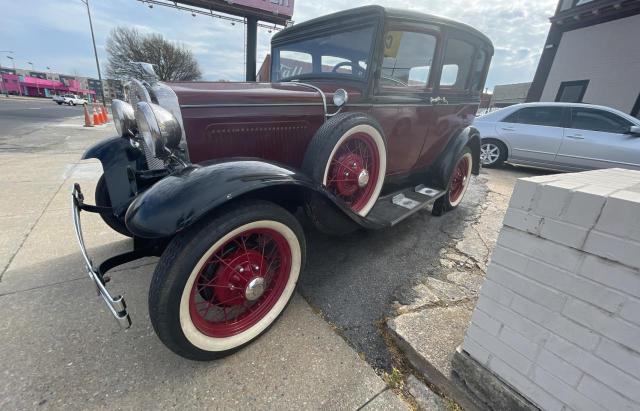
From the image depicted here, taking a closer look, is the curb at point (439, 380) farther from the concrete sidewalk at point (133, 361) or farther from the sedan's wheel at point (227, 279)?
the sedan's wheel at point (227, 279)

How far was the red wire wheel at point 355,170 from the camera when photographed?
2240 mm

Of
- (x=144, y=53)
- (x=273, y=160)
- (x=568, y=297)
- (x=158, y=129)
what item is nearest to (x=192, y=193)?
(x=158, y=129)

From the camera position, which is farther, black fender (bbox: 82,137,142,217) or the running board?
the running board

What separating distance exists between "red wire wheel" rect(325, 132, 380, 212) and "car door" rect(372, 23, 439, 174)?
1.32ft

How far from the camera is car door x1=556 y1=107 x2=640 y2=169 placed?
5.35 meters

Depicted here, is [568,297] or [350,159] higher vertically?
[350,159]

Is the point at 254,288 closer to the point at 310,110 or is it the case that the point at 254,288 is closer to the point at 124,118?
the point at 310,110

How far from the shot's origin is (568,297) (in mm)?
1051

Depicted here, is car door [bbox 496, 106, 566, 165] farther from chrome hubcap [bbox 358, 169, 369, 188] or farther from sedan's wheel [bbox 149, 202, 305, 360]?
sedan's wheel [bbox 149, 202, 305, 360]

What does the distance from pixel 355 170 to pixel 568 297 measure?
1538 millimetres

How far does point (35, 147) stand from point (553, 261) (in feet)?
31.8

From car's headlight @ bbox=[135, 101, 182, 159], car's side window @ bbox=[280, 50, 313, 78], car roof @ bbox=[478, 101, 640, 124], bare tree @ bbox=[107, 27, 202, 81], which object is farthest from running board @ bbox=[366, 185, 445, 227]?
bare tree @ bbox=[107, 27, 202, 81]

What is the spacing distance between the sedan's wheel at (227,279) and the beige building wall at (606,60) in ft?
42.9

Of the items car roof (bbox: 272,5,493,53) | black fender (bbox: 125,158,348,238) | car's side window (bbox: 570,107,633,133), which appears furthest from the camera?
car's side window (bbox: 570,107,633,133)
